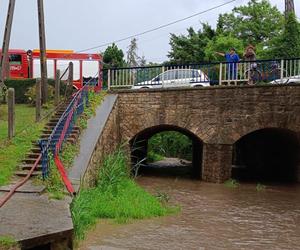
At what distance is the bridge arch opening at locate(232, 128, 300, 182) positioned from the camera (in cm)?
2030

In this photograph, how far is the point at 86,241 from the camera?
29.9 ft

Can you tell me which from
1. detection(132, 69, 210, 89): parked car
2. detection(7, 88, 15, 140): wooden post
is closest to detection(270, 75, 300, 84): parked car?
detection(132, 69, 210, 89): parked car

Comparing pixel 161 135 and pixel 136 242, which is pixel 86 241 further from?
pixel 161 135

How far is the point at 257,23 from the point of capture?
3959 centimetres

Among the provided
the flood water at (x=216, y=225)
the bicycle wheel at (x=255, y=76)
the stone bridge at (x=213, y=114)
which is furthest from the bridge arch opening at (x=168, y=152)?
the flood water at (x=216, y=225)

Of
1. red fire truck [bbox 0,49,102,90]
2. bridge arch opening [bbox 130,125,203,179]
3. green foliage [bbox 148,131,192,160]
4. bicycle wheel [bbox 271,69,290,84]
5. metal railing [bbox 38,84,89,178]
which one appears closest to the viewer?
metal railing [bbox 38,84,89,178]

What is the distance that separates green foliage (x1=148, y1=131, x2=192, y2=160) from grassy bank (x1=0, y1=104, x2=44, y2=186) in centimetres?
1625

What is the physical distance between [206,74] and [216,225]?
9.08 meters

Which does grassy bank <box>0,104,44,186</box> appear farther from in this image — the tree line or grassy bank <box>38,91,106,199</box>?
the tree line

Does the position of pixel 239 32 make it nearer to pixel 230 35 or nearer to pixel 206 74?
pixel 230 35

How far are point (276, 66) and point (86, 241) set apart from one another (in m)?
11.6

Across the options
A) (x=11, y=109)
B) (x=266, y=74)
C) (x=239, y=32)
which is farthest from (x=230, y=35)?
(x=11, y=109)

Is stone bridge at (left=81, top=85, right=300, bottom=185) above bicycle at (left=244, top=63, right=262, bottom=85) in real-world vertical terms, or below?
below

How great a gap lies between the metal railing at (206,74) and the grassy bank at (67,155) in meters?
1.34
